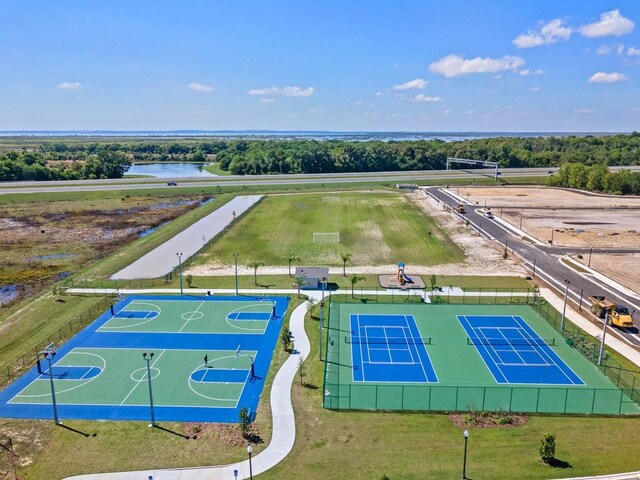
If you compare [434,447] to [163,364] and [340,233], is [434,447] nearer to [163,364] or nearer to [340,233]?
[163,364]

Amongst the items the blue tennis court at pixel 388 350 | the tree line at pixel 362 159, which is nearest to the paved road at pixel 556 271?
the blue tennis court at pixel 388 350

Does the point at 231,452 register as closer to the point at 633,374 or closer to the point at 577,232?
the point at 633,374

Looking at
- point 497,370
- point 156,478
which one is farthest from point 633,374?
point 156,478

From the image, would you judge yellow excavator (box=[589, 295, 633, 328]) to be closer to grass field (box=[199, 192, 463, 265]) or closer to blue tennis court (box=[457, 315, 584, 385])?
blue tennis court (box=[457, 315, 584, 385])

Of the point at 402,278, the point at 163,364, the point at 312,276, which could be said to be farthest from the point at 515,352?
the point at 163,364

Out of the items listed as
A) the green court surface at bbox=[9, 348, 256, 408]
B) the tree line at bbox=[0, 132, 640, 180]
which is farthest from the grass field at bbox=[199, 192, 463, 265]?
the tree line at bbox=[0, 132, 640, 180]
